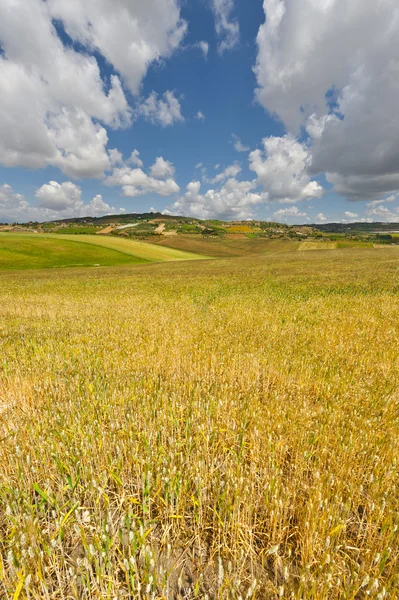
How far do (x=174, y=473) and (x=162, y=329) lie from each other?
20.7 feet

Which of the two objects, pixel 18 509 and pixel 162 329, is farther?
pixel 162 329

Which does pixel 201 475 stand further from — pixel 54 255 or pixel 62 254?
pixel 62 254

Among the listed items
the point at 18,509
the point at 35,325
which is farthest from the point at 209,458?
the point at 35,325

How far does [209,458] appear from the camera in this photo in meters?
2.93

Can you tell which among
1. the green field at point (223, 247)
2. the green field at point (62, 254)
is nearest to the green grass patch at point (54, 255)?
the green field at point (62, 254)

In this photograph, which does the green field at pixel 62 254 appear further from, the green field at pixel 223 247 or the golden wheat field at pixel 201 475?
the golden wheat field at pixel 201 475

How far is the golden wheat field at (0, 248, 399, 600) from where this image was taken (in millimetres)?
1876

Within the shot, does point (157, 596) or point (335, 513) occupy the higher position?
point (335, 513)

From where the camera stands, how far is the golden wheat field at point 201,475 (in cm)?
188

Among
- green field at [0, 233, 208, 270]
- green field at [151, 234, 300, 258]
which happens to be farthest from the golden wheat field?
green field at [151, 234, 300, 258]

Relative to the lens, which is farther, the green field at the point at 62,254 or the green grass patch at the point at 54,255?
the green field at the point at 62,254

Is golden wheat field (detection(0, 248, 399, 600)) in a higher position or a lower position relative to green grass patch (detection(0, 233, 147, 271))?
lower

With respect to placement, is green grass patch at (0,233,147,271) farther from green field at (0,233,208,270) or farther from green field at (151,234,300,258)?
green field at (151,234,300,258)

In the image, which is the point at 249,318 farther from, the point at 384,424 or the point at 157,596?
the point at 157,596
